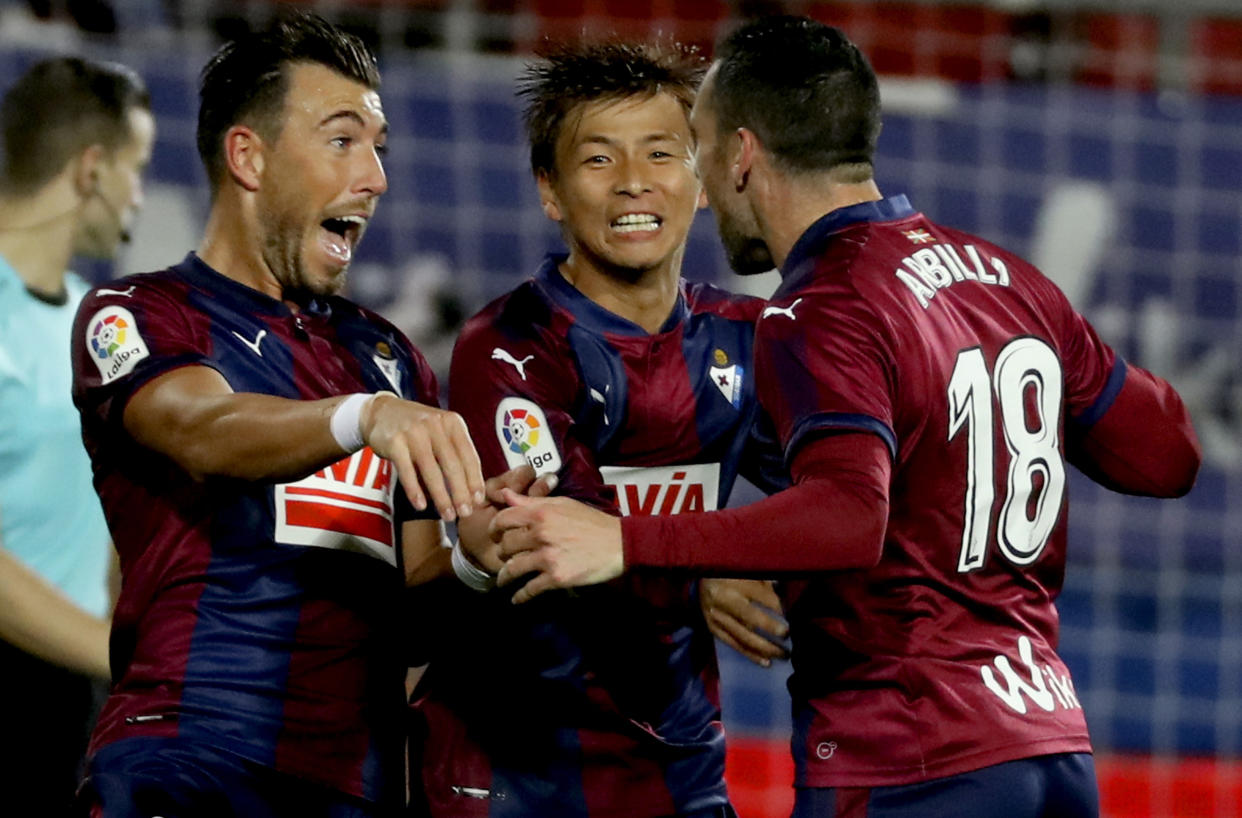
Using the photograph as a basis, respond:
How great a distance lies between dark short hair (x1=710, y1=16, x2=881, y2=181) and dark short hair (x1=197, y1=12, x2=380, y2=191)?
0.72m

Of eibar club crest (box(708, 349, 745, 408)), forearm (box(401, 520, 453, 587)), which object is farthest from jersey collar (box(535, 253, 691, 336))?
forearm (box(401, 520, 453, 587))

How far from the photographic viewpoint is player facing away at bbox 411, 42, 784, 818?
313 centimetres

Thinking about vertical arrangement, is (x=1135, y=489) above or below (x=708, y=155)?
below

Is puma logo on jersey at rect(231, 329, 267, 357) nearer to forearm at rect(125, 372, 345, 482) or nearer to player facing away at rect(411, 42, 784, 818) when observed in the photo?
forearm at rect(125, 372, 345, 482)

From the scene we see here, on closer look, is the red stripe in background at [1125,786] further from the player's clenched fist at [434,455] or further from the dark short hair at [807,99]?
the player's clenched fist at [434,455]

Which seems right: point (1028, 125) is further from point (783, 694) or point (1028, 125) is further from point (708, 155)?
point (708, 155)

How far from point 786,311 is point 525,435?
0.60 m

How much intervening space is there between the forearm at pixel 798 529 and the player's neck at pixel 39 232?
233 centimetres

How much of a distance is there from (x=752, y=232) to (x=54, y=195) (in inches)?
81.5

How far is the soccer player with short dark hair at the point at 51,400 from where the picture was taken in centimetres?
382

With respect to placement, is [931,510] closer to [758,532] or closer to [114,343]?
[758,532]

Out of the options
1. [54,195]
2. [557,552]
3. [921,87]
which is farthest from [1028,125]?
[557,552]

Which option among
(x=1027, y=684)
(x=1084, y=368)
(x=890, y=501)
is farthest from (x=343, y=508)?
(x=1084, y=368)

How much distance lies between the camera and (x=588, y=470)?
3.07m
